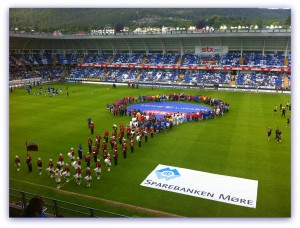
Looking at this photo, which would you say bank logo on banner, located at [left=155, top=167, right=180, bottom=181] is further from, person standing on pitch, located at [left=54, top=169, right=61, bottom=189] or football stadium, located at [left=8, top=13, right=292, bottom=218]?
person standing on pitch, located at [left=54, top=169, right=61, bottom=189]

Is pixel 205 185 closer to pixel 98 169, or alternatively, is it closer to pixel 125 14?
pixel 98 169

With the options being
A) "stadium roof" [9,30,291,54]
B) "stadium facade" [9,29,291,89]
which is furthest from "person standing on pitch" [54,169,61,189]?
"stadium roof" [9,30,291,54]

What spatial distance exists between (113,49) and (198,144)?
45270 mm

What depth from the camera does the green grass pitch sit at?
12045 millimetres

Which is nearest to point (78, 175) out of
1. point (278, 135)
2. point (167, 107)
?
point (278, 135)

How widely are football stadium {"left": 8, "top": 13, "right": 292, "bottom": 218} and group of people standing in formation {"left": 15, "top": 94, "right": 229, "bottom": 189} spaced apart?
89 mm

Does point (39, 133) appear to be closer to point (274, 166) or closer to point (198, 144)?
point (198, 144)

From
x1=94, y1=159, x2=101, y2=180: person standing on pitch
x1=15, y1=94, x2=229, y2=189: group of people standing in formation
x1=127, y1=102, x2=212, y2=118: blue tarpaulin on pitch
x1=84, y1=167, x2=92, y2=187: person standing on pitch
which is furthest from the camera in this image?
x1=127, y1=102, x2=212, y2=118: blue tarpaulin on pitch

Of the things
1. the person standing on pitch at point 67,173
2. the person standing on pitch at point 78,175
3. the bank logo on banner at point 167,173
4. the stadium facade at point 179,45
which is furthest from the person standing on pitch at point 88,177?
the stadium facade at point 179,45

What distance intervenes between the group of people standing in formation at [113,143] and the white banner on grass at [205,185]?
3.01 metres

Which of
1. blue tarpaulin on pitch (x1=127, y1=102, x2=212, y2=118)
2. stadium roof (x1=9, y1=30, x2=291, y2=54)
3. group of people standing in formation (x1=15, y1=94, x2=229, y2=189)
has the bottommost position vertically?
group of people standing in formation (x1=15, y1=94, x2=229, y2=189)

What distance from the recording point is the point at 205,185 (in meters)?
13.5

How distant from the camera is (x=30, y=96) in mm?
38594

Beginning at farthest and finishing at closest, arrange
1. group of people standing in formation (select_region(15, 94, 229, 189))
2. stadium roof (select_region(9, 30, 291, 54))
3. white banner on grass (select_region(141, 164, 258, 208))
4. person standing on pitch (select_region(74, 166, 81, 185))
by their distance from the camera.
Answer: stadium roof (select_region(9, 30, 291, 54)) → group of people standing in formation (select_region(15, 94, 229, 189)) → person standing on pitch (select_region(74, 166, 81, 185)) → white banner on grass (select_region(141, 164, 258, 208))
